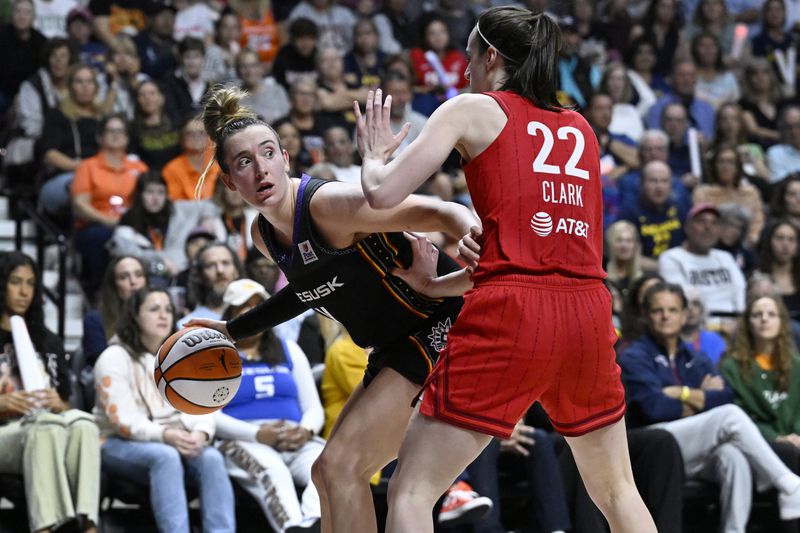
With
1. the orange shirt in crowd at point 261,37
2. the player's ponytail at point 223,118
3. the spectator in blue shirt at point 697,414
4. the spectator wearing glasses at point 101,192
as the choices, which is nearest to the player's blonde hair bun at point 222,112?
the player's ponytail at point 223,118

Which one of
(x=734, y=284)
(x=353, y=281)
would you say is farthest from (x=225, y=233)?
(x=353, y=281)

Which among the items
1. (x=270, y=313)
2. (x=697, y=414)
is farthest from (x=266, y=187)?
(x=697, y=414)

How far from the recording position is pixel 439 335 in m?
4.24

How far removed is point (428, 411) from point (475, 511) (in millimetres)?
2988

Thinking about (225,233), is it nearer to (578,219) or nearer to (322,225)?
(322,225)

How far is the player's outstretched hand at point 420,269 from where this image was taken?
411 cm

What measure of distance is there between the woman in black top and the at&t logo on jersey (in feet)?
1.78

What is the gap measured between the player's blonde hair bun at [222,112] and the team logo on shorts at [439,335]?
102 cm

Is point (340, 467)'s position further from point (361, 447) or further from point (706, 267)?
point (706, 267)

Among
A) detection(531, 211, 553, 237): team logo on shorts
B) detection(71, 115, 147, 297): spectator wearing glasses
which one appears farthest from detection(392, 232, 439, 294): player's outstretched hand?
detection(71, 115, 147, 297): spectator wearing glasses

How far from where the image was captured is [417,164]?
340 cm

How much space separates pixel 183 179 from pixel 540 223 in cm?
609

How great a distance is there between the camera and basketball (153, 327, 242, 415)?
4562mm

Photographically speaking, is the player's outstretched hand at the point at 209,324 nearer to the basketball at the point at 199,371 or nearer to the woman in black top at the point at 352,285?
the basketball at the point at 199,371
